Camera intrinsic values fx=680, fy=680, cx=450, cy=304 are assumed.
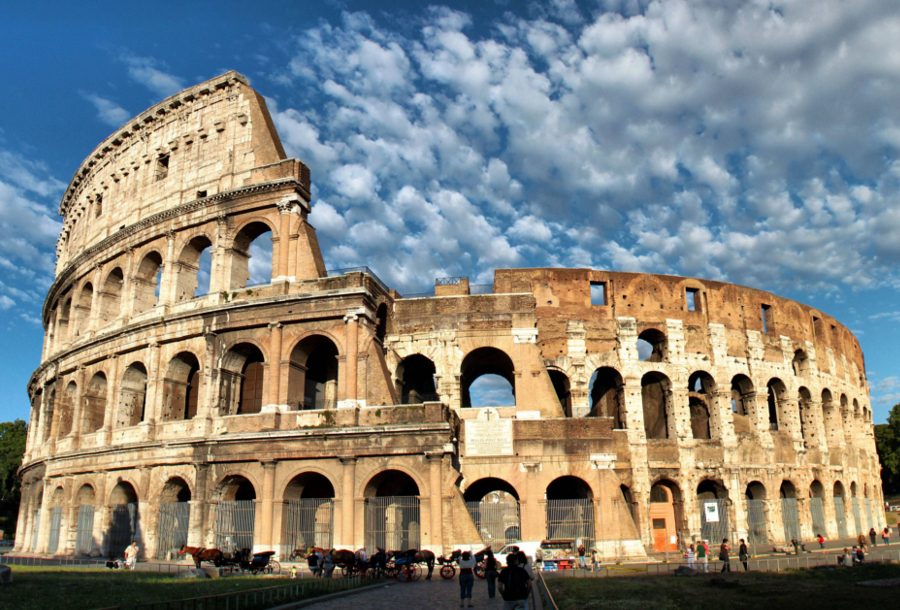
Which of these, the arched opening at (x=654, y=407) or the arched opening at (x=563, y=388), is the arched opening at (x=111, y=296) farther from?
the arched opening at (x=654, y=407)

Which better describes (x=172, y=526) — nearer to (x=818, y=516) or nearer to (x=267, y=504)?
(x=267, y=504)

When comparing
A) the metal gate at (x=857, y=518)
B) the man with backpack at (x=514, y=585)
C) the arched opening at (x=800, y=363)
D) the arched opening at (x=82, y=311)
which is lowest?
the metal gate at (x=857, y=518)

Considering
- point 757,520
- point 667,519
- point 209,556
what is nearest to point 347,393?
point 209,556

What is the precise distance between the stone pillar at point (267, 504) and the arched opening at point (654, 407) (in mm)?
16319

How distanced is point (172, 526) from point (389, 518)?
725cm

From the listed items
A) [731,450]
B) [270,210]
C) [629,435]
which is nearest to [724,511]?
[731,450]

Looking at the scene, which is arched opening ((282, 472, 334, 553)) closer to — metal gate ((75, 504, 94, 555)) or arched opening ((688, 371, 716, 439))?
metal gate ((75, 504, 94, 555))

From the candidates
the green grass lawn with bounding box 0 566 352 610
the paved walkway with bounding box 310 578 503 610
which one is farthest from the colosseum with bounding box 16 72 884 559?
the green grass lawn with bounding box 0 566 352 610

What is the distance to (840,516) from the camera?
1316 inches

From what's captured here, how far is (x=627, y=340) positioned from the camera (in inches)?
1125

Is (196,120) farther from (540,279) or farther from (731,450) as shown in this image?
(731,450)

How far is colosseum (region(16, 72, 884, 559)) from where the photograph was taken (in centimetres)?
2173

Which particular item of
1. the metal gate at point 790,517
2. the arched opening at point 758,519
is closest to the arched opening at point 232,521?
the arched opening at point 758,519

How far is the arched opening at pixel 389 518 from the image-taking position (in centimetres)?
2102
